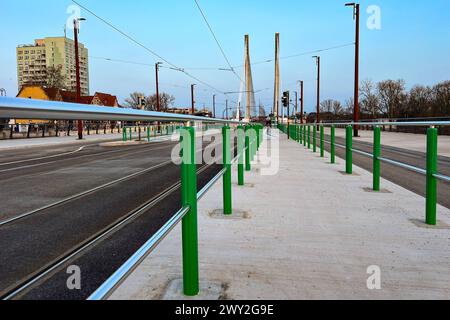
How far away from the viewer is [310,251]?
365cm

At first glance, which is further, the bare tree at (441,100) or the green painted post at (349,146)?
the bare tree at (441,100)

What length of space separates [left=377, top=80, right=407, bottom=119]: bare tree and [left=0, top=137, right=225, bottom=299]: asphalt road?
180ft

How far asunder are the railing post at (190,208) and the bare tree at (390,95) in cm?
5874

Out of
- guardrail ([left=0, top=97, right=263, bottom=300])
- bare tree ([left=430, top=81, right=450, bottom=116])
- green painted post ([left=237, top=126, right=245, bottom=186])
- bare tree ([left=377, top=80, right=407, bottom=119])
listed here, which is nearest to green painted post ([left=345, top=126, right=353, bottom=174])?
green painted post ([left=237, top=126, right=245, bottom=186])

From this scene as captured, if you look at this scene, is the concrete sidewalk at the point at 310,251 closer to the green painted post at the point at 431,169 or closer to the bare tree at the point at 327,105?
the green painted post at the point at 431,169

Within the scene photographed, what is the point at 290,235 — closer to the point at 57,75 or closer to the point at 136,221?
the point at 136,221

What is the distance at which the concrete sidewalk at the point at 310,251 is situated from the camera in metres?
2.84

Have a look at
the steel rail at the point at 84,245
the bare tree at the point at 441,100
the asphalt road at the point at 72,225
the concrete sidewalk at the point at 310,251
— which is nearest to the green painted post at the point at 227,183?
the concrete sidewalk at the point at 310,251

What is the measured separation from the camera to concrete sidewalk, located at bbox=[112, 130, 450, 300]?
284 centimetres

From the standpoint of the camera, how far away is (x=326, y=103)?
10312 centimetres

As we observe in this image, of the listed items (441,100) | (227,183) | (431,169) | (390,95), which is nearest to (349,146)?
(431,169)

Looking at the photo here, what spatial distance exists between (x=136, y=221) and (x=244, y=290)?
244 centimetres

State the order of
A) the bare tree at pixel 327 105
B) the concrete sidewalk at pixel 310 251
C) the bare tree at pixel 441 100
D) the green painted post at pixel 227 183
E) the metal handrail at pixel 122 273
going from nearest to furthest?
the metal handrail at pixel 122 273
the concrete sidewalk at pixel 310 251
the green painted post at pixel 227 183
the bare tree at pixel 441 100
the bare tree at pixel 327 105

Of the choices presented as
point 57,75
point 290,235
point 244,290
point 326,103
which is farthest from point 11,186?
point 326,103
